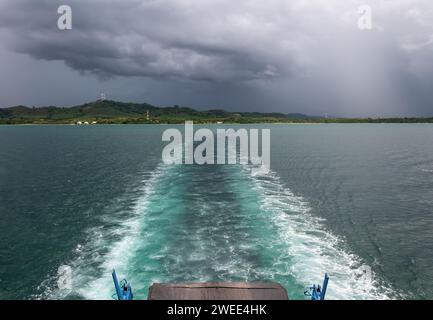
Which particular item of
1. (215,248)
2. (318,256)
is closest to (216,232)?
(215,248)

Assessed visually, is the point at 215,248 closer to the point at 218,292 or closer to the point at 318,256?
the point at 318,256

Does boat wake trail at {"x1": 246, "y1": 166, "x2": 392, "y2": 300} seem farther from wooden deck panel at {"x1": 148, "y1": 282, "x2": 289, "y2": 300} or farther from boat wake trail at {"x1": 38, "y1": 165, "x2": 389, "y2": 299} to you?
wooden deck panel at {"x1": 148, "y1": 282, "x2": 289, "y2": 300}

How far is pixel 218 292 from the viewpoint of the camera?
17438 mm

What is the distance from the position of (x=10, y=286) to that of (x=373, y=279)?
89.7 ft

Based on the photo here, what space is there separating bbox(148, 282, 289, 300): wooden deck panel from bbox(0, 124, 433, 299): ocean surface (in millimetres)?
4896

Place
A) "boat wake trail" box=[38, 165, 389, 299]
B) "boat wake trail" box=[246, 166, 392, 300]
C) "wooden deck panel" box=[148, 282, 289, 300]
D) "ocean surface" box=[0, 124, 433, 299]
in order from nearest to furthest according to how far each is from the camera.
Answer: "wooden deck panel" box=[148, 282, 289, 300], "boat wake trail" box=[246, 166, 392, 300], "boat wake trail" box=[38, 165, 389, 299], "ocean surface" box=[0, 124, 433, 299]

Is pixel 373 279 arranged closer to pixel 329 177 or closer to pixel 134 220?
pixel 134 220

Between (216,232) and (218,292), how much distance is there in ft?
48.7

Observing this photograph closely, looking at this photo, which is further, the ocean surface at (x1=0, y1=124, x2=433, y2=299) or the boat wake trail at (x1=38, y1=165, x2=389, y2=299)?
the ocean surface at (x1=0, y1=124, x2=433, y2=299)

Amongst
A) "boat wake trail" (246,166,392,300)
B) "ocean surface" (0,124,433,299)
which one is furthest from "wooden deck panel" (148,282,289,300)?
"boat wake trail" (246,166,392,300)

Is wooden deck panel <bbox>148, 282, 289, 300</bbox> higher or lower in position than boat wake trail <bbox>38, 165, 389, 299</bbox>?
higher

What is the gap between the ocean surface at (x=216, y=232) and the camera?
2403cm

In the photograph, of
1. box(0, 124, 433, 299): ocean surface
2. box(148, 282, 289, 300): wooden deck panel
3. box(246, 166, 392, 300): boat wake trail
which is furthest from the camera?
box(0, 124, 433, 299): ocean surface

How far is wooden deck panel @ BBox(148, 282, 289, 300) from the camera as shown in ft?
56.0
